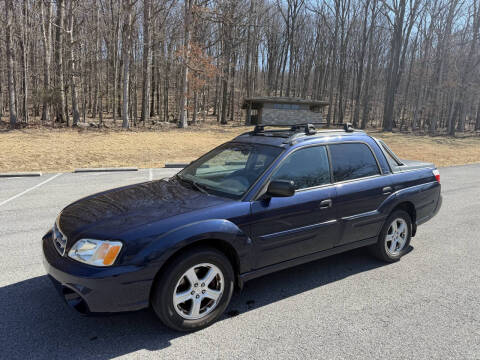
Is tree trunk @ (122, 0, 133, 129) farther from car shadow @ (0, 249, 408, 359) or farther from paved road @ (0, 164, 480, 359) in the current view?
car shadow @ (0, 249, 408, 359)

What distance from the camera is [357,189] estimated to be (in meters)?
4.06

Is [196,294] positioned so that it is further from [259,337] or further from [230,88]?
[230,88]

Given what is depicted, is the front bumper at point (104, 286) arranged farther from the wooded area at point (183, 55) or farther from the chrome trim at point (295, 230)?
the wooded area at point (183, 55)

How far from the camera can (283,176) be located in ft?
11.9

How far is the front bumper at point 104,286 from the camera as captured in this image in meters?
2.61

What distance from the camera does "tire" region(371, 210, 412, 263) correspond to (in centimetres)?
440

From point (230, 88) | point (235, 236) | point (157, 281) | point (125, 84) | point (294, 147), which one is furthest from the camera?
point (230, 88)

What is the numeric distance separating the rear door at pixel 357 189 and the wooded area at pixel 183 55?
20357 millimetres

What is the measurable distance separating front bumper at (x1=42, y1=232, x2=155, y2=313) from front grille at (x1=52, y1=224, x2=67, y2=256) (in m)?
0.20

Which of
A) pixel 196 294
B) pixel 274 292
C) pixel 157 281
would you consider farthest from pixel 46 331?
pixel 274 292

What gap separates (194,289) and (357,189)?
2219 mm

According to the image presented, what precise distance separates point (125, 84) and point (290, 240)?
21296 mm

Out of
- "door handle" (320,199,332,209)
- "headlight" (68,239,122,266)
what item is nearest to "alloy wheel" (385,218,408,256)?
"door handle" (320,199,332,209)

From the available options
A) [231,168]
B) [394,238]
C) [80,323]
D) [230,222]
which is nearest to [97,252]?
[80,323]
